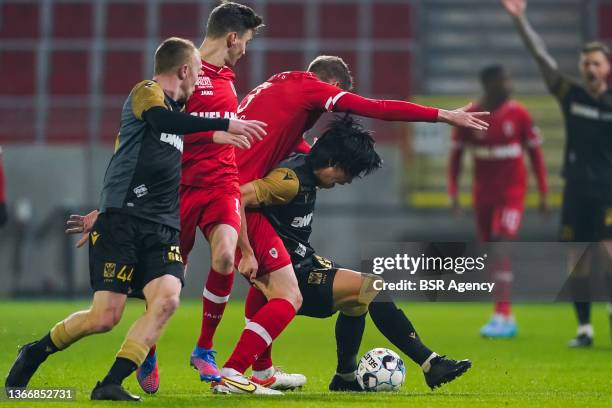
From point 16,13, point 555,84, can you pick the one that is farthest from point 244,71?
point 555,84

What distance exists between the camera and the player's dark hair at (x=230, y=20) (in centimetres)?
673

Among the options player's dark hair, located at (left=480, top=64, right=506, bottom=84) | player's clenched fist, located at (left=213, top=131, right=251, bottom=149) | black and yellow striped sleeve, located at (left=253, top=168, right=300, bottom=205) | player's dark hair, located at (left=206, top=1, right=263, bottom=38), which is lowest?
black and yellow striped sleeve, located at (left=253, top=168, right=300, bottom=205)

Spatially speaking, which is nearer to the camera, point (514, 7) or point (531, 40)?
point (514, 7)

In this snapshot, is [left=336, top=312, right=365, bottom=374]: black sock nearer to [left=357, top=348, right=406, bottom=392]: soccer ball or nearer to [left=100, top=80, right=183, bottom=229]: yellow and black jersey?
[left=357, top=348, right=406, bottom=392]: soccer ball

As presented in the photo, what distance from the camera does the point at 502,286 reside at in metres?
11.4

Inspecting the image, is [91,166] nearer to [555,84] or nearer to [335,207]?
[335,207]

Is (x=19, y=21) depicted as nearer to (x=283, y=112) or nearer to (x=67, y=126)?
(x=67, y=126)

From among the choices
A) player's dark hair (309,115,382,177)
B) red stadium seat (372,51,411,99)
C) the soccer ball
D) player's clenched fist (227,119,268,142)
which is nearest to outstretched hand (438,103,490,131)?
player's dark hair (309,115,382,177)

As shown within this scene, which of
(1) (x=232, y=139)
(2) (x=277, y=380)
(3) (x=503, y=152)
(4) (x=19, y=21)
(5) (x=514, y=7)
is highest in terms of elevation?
(5) (x=514, y=7)

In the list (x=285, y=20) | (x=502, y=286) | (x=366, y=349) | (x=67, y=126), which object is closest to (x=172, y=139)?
(x=366, y=349)

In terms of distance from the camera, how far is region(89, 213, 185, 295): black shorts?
17.7 ft

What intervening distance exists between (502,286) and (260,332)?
5911 mm

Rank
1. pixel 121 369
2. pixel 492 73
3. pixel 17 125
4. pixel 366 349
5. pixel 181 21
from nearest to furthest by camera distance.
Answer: pixel 121 369
pixel 366 349
pixel 492 73
pixel 17 125
pixel 181 21

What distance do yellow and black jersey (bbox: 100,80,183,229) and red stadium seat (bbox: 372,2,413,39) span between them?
55.1 feet
